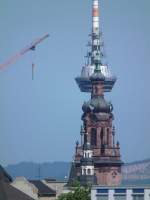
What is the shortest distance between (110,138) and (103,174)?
4.43 m

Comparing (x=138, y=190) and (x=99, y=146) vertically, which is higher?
(x=99, y=146)

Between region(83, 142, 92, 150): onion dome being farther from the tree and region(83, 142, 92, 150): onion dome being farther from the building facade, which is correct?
the building facade

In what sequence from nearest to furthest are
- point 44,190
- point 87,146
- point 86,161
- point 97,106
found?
point 44,190
point 86,161
point 87,146
point 97,106

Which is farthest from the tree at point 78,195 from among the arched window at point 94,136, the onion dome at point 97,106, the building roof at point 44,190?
the onion dome at point 97,106

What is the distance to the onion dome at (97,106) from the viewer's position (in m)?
160

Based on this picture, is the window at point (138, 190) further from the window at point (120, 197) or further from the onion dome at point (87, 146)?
the onion dome at point (87, 146)

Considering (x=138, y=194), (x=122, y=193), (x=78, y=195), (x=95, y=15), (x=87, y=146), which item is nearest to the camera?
(x=138, y=194)

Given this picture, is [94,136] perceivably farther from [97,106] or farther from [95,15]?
[95,15]

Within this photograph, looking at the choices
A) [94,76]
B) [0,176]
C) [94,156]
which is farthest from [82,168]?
[0,176]

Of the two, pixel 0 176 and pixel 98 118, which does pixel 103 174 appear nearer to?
pixel 98 118

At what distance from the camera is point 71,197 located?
10988 centimetres

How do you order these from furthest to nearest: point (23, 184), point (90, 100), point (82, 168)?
point (90, 100) < point (82, 168) < point (23, 184)

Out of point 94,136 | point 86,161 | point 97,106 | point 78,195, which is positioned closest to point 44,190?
point 86,161

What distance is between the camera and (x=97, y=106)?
16138 cm
